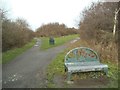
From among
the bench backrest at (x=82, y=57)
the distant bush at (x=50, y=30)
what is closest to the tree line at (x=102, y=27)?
the bench backrest at (x=82, y=57)

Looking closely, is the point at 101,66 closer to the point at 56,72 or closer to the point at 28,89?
the point at 56,72

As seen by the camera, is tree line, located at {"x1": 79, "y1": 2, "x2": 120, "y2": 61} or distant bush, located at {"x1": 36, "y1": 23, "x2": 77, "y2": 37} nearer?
tree line, located at {"x1": 79, "y1": 2, "x2": 120, "y2": 61}

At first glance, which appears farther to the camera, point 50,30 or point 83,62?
point 50,30

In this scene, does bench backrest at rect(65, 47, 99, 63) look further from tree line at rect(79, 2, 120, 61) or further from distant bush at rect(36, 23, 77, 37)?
distant bush at rect(36, 23, 77, 37)

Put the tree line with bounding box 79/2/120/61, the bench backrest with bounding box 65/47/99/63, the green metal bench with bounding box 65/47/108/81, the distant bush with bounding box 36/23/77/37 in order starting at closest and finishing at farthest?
the green metal bench with bounding box 65/47/108/81
the bench backrest with bounding box 65/47/99/63
the tree line with bounding box 79/2/120/61
the distant bush with bounding box 36/23/77/37

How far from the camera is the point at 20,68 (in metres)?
9.10

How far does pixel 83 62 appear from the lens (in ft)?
25.4

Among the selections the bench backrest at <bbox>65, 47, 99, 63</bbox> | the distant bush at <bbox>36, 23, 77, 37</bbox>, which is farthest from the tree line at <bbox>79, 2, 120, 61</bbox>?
the distant bush at <bbox>36, 23, 77, 37</bbox>

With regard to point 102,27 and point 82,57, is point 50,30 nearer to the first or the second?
point 102,27

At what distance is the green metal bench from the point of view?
7023mm

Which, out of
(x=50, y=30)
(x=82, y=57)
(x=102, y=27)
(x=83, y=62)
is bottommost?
(x=83, y=62)

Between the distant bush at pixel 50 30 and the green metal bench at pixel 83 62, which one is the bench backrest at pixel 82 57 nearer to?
the green metal bench at pixel 83 62

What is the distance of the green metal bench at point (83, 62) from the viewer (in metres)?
7.02

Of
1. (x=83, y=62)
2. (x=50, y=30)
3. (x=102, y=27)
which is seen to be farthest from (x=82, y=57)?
(x=50, y=30)
